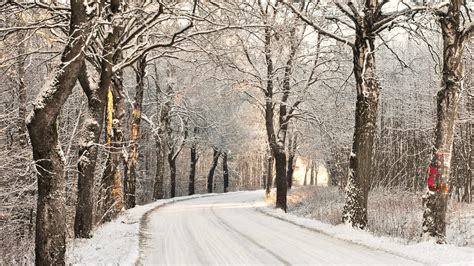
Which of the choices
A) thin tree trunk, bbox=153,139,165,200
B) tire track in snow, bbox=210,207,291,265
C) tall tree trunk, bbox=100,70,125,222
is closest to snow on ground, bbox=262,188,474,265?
tire track in snow, bbox=210,207,291,265

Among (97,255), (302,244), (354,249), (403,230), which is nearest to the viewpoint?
(97,255)

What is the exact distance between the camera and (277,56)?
79.3ft

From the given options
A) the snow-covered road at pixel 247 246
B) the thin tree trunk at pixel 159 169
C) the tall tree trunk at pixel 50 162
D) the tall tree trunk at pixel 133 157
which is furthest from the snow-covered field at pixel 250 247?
the thin tree trunk at pixel 159 169

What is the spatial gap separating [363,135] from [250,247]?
5.20m

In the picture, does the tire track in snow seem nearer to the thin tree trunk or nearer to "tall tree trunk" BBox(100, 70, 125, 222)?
"tall tree trunk" BBox(100, 70, 125, 222)

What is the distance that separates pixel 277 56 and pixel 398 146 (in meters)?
21.1

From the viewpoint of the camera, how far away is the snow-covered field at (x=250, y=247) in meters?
9.09

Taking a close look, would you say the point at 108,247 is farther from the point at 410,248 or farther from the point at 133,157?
the point at 133,157

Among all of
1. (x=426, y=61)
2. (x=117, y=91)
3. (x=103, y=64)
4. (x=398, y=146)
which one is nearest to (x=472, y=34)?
(x=103, y=64)

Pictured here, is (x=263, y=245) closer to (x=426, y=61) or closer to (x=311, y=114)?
(x=311, y=114)

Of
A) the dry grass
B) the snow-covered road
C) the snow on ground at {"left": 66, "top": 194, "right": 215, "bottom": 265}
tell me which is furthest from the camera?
the dry grass

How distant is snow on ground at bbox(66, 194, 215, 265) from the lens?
8.95 metres

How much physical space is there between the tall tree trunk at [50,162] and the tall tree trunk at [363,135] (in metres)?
8.78

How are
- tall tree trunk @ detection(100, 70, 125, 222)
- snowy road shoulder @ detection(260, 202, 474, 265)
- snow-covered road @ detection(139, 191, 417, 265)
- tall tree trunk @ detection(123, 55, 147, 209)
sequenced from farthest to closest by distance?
tall tree trunk @ detection(123, 55, 147, 209) < tall tree trunk @ detection(100, 70, 125, 222) < snow-covered road @ detection(139, 191, 417, 265) < snowy road shoulder @ detection(260, 202, 474, 265)
